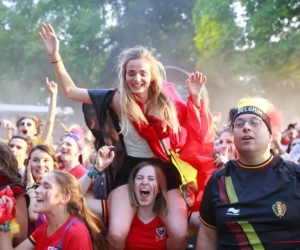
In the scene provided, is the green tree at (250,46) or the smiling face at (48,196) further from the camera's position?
the green tree at (250,46)

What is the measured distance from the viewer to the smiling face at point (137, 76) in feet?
13.7

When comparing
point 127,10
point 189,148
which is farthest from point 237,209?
point 127,10

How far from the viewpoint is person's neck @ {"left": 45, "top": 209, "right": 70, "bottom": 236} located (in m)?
3.62

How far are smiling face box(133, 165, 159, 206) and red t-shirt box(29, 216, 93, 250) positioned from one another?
1.94 feet

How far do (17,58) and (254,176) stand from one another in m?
31.9

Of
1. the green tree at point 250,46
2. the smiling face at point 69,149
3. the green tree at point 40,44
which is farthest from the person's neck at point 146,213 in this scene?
the green tree at point 40,44

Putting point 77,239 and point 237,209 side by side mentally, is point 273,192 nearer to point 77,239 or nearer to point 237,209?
point 237,209

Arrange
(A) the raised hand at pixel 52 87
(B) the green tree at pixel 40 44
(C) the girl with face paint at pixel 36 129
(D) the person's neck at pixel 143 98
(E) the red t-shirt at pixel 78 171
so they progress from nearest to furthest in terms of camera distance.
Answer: (D) the person's neck at pixel 143 98
(E) the red t-shirt at pixel 78 171
(A) the raised hand at pixel 52 87
(C) the girl with face paint at pixel 36 129
(B) the green tree at pixel 40 44

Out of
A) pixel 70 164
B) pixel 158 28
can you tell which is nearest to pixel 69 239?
pixel 70 164

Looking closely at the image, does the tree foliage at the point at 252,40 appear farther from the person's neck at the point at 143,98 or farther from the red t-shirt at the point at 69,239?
the red t-shirt at the point at 69,239

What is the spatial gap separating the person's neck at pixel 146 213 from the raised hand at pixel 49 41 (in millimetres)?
1385

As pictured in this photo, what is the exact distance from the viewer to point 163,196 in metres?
4.12

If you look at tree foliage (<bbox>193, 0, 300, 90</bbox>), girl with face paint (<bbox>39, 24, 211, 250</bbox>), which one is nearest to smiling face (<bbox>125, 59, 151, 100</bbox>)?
girl with face paint (<bbox>39, 24, 211, 250</bbox>)

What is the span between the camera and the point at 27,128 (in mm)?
6371
